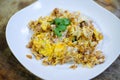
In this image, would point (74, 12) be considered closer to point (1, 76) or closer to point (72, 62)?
point (72, 62)

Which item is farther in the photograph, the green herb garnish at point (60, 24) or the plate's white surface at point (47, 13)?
the green herb garnish at point (60, 24)

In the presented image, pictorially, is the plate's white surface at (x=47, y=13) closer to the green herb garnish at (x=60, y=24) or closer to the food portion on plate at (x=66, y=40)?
the food portion on plate at (x=66, y=40)

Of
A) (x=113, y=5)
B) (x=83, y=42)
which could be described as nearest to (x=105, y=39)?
(x=83, y=42)

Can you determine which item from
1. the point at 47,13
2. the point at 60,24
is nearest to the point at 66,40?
the point at 60,24

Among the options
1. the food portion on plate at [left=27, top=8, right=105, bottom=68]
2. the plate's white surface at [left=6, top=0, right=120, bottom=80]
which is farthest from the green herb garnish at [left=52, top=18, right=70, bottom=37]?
the plate's white surface at [left=6, top=0, right=120, bottom=80]

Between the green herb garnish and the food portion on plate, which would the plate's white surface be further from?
the green herb garnish

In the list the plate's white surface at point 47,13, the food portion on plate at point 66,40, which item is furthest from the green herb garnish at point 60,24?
the plate's white surface at point 47,13
